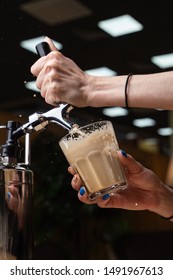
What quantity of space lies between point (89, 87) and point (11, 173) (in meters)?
0.18

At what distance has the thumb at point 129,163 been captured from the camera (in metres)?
0.80

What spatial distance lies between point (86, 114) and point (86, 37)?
22 centimetres

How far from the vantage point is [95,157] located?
727 mm

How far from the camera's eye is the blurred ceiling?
1.20m

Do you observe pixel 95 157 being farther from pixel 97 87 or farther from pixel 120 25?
pixel 120 25

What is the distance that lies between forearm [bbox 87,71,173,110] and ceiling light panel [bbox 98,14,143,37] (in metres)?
0.48

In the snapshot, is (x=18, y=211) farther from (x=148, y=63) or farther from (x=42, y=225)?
(x=148, y=63)

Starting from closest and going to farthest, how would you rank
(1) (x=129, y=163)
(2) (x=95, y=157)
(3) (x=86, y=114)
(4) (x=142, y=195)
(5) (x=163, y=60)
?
(2) (x=95, y=157), (1) (x=129, y=163), (4) (x=142, y=195), (3) (x=86, y=114), (5) (x=163, y=60)

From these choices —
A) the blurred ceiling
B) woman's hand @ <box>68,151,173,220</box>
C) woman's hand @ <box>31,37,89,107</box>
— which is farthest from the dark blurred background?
woman's hand @ <box>31,37,89,107</box>

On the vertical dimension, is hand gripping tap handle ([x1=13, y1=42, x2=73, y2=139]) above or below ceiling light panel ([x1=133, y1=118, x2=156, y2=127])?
below

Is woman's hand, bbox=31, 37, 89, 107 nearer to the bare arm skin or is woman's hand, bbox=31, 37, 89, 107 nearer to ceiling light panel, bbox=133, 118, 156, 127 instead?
the bare arm skin

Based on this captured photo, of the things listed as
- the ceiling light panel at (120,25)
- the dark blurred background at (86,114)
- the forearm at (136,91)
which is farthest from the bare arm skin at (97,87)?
the ceiling light panel at (120,25)

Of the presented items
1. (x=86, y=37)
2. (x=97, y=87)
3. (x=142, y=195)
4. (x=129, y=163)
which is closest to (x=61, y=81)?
(x=97, y=87)

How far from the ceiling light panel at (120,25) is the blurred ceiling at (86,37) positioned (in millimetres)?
10
